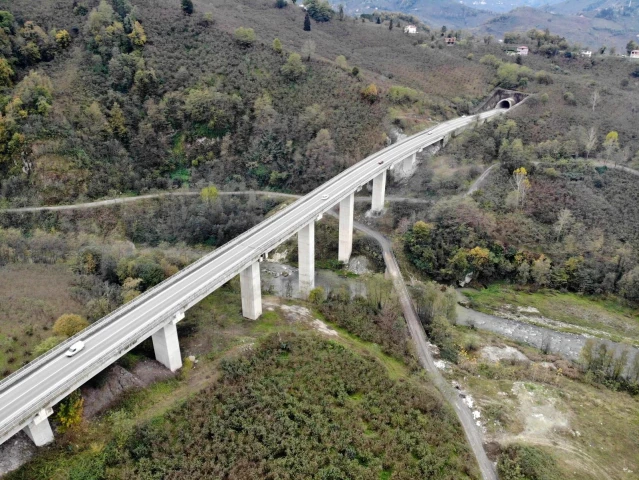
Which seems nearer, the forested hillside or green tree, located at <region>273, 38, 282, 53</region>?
the forested hillside

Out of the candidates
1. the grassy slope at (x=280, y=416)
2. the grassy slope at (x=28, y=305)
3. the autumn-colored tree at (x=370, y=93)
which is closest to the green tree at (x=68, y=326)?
the grassy slope at (x=28, y=305)

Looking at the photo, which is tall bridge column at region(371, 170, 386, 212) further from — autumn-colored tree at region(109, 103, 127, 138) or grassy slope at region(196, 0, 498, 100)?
autumn-colored tree at region(109, 103, 127, 138)

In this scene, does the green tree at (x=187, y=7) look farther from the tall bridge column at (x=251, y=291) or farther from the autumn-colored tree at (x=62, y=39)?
the tall bridge column at (x=251, y=291)

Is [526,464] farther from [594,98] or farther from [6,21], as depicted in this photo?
[6,21]

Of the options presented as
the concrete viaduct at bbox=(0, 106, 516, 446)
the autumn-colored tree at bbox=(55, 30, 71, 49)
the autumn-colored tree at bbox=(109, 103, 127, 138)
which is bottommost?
the concrete viaduct at bbox=(0, 106, 516, 446)

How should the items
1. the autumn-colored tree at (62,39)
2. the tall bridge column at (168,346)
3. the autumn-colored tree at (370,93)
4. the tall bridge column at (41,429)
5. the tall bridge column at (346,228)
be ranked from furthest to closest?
the autumn-colored tree at (370,93), the autumn-colored tree at (62,39), the tall bridge column at (346,228), the tall bridge column at (168,346), the tall bridge column at (41,429)

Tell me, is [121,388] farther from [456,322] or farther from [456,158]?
[456,158]

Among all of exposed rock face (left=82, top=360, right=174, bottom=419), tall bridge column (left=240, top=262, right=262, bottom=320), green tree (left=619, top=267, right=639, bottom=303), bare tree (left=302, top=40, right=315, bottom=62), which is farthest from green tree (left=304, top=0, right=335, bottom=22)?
exposed rock face (left=82, top=360, right=174, bottom=419)
